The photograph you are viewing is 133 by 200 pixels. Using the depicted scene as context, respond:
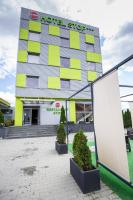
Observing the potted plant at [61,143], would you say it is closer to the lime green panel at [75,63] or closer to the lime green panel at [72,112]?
the lime green panel at [72,112]

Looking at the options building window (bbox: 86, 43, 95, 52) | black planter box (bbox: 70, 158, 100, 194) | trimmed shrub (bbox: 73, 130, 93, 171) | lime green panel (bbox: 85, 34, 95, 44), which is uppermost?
lime green panel (bbox: 85, 34, 95, 44)

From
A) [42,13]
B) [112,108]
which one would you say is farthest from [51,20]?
[112,108]

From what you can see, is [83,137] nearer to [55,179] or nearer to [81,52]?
[55,179]

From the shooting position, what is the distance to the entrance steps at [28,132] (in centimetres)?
1302

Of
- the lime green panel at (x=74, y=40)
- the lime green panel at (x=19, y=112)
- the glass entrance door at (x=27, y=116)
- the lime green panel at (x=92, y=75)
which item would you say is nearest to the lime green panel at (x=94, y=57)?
the lime green panel at (x=92, y=75)

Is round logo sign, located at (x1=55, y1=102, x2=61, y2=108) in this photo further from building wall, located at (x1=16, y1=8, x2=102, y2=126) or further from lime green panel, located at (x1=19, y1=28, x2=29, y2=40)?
lime green panel, located at (x1=19, y1=28, x2=29, y2=40)

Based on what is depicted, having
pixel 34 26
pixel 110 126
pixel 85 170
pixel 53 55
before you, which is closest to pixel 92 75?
pixel 53 55

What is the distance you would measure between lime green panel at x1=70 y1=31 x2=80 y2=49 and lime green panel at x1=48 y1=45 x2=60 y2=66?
2.67m

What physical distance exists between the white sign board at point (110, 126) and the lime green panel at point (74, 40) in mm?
18053

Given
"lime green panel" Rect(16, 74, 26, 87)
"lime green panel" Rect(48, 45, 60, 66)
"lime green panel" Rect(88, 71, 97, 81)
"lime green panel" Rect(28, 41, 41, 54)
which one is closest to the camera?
"lime green panel" Rect(16, 74, 26, 87)

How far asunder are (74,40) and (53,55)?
15.2 feet

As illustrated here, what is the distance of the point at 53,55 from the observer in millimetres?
18969

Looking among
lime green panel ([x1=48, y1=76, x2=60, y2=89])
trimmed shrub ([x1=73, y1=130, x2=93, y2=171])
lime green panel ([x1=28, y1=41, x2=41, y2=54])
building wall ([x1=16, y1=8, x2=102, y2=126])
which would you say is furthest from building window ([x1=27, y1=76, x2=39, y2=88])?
trimmed shrub ([x1=73, y1=130, x2=93, y2=171])

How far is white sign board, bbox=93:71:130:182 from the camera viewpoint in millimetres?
3053
